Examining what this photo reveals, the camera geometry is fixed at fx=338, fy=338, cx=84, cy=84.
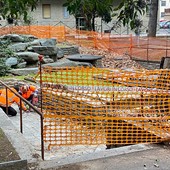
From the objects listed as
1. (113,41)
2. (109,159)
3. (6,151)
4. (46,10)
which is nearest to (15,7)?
(6,151)

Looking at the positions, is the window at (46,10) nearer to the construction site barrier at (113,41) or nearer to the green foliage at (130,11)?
the construction site barrier at (113,41)

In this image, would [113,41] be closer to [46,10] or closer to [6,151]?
[46,10]

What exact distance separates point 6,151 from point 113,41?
18.3 m

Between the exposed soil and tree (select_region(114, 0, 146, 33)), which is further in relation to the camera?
the exposed soil

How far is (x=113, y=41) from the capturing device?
2227cm

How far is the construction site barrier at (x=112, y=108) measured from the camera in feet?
17.4

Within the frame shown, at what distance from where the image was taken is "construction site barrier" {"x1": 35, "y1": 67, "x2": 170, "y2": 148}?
5.29 meters

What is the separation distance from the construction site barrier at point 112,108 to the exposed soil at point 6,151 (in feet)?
2.15

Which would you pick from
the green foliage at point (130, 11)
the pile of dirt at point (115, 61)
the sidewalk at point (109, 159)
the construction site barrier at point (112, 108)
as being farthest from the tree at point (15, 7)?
the pile of dirt at point (115, 61)

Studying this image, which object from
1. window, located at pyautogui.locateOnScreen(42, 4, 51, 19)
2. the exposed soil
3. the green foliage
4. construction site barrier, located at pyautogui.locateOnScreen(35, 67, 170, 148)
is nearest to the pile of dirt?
construction site barrier, located at pyautogui.locateOnScreen(35, 67, 170, 148)

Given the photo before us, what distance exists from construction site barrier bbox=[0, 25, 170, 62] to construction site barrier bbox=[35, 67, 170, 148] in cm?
1364

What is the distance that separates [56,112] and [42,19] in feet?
108

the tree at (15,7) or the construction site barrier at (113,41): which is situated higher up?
the tree at (15,7)

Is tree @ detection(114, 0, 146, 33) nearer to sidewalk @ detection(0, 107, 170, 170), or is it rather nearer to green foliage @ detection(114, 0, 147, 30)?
green foliage @ detection(114, 0, 147, 30)
